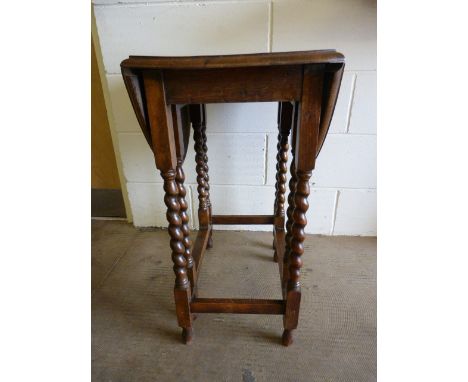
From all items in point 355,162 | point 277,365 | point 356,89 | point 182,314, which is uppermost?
point 356,89

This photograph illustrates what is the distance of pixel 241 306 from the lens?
3.00 feet

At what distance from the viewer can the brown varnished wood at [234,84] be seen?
2.22ft

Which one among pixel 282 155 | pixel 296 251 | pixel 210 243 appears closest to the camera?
pixel 296 251

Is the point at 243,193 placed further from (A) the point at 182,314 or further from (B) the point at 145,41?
(B) the point at 145,41

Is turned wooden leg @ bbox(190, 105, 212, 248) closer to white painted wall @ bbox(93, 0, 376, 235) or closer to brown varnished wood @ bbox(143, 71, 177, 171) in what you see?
white painted wall @ bbox(93, 0, 376, 235)

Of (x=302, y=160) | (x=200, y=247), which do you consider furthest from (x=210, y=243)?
(x=302, y=160)

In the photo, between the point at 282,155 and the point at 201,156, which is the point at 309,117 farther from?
the point at 201,156

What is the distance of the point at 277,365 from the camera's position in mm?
899

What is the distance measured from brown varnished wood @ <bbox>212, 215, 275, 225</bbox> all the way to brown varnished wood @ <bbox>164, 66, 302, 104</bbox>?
775 millimetres

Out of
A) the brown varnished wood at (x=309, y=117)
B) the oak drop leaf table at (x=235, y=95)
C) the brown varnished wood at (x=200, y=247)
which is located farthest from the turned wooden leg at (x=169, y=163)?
the brown varnished wood at (x=309, y=117)

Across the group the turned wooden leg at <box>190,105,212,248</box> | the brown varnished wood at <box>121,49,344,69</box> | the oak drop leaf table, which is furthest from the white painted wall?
the brown varnished wood at <box>121,49,344,69</box>

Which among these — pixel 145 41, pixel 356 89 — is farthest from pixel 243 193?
pixel 145 41

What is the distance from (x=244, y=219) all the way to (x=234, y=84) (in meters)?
0.81

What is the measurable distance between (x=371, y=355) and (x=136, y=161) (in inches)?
50.2
